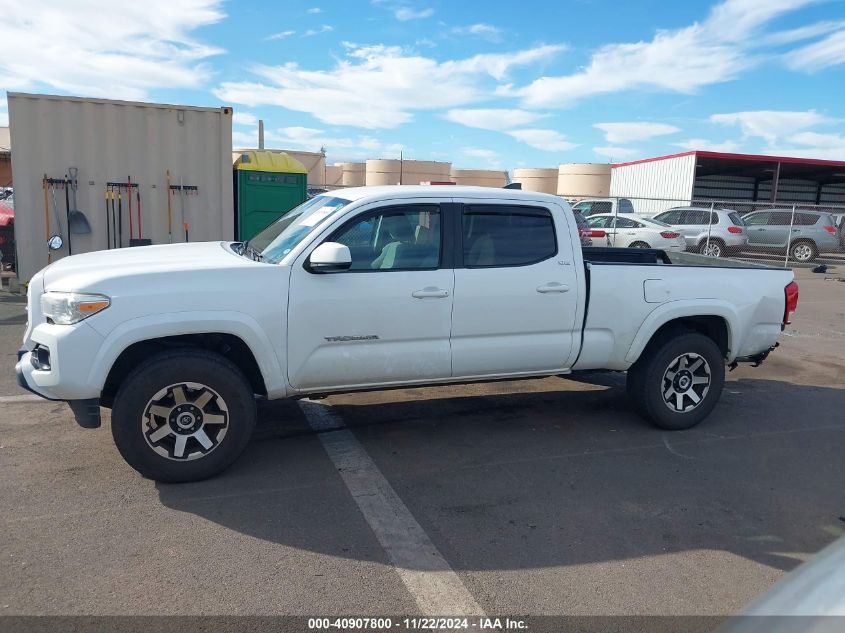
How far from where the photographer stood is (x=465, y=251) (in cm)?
495

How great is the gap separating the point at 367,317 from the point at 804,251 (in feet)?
68.2

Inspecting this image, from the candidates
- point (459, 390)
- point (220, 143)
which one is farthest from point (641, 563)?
point (220, 143)

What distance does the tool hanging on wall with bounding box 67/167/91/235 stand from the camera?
397 inches

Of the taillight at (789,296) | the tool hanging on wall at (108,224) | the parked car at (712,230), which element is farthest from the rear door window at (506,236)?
the parked car at (712,230)

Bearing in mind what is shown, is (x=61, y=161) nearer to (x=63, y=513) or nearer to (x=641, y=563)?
(x=63, y=513)

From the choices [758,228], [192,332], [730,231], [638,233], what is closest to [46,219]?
[192,332]

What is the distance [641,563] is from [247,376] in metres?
2.71

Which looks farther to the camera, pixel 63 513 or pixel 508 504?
pixel 508 504

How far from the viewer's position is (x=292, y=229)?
16.4 feet

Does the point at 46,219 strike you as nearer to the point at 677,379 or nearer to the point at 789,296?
the point at 677,379

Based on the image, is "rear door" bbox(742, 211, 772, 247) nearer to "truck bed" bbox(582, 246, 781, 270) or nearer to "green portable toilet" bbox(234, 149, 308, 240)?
"green portable toilet" bbox(234, 149, 308, 240)

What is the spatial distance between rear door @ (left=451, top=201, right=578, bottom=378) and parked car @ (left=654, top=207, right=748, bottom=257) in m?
16.2

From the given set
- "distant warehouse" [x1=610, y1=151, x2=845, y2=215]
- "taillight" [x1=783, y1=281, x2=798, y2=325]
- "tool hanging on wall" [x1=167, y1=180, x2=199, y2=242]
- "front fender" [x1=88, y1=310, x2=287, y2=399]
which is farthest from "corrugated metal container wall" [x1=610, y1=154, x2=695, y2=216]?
"front fender" [x1=88, y1=310, x2=287, y2=399]

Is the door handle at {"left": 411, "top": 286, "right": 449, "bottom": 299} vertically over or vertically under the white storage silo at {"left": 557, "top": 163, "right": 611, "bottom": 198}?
under
